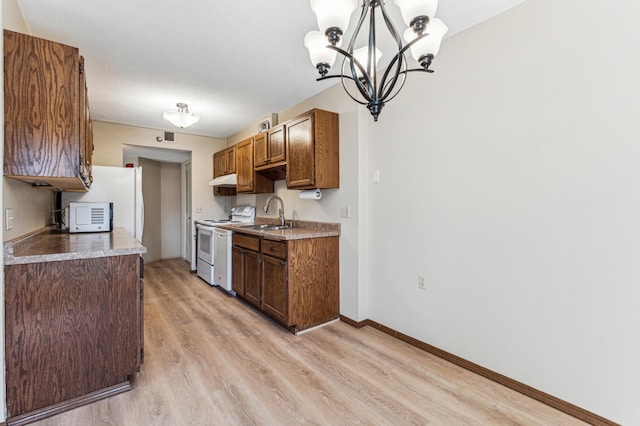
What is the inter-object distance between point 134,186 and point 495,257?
384 cm

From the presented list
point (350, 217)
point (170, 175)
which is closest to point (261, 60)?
point (350, 217)

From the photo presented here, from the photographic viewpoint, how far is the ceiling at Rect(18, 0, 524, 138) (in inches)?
75.9

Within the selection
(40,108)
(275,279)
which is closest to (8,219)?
(40,108)

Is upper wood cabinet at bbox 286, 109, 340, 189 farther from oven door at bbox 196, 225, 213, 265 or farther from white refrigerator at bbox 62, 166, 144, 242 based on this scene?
white refrigerator at bbox 62, 166, 144, 242

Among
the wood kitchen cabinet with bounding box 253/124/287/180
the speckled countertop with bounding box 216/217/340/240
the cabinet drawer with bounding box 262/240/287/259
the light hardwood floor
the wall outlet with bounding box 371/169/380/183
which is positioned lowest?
the light hardwood floor

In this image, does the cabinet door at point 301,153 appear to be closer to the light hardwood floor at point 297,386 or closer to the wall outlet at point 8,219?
the light hardwood floor at point 297,386

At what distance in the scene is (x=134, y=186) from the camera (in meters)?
3.65

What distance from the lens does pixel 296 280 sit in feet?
9.00

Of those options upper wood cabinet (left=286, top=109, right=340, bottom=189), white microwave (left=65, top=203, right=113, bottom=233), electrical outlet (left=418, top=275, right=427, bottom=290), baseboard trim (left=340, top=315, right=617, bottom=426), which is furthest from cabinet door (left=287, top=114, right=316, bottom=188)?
white microwave (left=65, top=203, right=113, bottom=233)

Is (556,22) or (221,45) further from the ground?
(221,45)

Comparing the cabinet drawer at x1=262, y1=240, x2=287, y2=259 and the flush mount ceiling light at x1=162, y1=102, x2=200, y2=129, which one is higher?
the flush mount ceiling light at x1=162, y1=102, x2=200, y2=129

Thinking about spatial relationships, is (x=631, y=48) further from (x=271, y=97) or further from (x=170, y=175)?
(x=170, y=175)

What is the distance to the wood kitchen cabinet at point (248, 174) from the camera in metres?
4.12

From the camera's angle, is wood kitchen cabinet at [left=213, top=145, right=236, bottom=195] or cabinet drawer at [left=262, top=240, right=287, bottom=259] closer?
cabinet drawer at [left=262, top=240, right=287, bottom=259]
